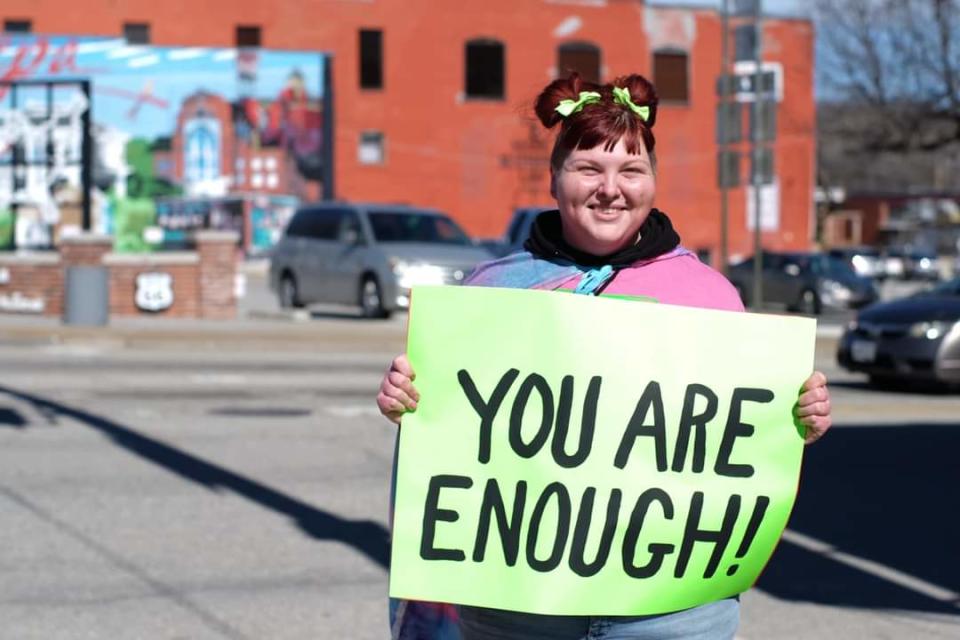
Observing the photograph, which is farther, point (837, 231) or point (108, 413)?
point (837, 231)

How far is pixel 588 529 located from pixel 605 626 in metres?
0.20

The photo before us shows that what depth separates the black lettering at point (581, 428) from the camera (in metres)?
3.36

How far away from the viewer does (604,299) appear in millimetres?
3350

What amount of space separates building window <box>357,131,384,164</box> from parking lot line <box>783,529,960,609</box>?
47.3 m

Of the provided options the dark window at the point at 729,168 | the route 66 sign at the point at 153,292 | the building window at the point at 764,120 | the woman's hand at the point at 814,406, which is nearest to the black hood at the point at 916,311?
the building window at the point at 764,120

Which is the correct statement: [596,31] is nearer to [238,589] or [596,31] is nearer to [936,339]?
[936,339]

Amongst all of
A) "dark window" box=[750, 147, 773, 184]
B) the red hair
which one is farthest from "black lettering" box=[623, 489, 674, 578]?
"dark window" box=[750, 147, 773, 184]

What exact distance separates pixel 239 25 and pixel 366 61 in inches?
183

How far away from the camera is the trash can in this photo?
22.2m

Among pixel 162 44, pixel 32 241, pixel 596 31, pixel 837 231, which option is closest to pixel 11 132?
pixel 32 241

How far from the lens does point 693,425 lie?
11.1ft

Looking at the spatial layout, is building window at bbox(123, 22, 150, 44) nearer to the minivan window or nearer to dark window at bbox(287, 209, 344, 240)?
dark window at bbox(287, 209, 344, 240)

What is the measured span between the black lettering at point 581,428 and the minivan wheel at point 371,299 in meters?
21.1

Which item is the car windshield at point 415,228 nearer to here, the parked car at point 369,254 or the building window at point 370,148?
the parked car at point 369,254
